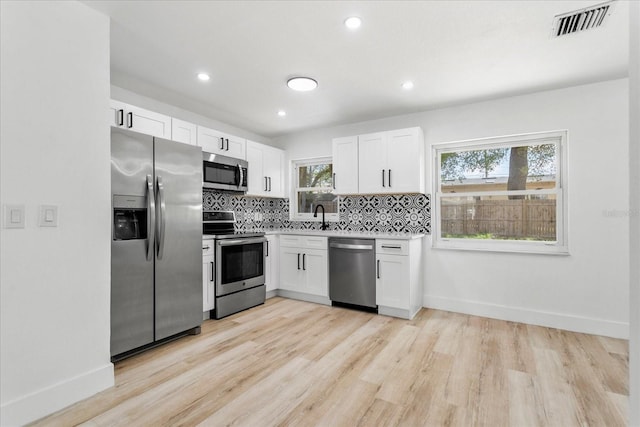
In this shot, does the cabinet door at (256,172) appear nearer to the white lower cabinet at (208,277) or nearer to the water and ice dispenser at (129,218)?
the white lower cabinet at (208,277)

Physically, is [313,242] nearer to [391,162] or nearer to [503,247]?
[391,162]

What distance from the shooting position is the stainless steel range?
11.8 ft

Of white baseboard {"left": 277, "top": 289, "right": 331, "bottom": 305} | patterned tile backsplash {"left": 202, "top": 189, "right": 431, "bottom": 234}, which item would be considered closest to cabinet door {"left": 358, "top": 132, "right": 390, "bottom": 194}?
patterned tile backsplash {"left": 202, "top": 189, "right": 431, "bottom": 234}

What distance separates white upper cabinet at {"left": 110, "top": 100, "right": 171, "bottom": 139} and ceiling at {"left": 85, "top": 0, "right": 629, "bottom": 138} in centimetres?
Result: 32

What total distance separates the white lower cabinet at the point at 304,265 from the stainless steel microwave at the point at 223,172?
0.97m

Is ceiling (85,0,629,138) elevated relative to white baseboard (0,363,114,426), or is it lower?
elevated

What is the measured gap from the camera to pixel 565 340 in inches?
119

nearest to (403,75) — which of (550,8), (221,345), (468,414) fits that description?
(550,8)

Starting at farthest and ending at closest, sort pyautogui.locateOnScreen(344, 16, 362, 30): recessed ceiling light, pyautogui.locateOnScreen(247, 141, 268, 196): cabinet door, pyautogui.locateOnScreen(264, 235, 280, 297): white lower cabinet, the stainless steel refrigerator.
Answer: pyautogui.locateOnScreen(247, 141, 268, 196): cabinet door → pyautogui.locateOnScreen(264, 235, 280, 297): white lower cabinet → the stainless steel refrigerator → pyautogui.locateOnScreen(344, 16, 362, 30): recessed ceiling light

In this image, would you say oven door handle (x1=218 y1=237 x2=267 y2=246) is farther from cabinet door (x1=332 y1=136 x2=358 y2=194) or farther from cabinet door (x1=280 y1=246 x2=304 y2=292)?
cabinet door (x1=332 y1=136 x2=358 y2=194)

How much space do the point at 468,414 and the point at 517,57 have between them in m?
2.70

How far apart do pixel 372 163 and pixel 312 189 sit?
1229 millimetres

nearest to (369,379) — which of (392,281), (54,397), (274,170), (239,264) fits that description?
(392,281)

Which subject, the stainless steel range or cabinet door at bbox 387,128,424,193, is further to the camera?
cabinet door at bbox 387,128,424,193
